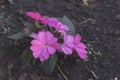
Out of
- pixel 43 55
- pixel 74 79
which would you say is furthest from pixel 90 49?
pixel 43 55

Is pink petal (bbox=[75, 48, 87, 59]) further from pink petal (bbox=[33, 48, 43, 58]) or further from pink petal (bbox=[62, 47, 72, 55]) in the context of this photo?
pink petal (bbox=[33, 48, 43, 58])

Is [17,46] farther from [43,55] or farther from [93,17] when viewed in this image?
[93,17]

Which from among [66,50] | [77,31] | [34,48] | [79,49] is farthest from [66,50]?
[77,31]

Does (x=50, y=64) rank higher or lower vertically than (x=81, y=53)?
lower

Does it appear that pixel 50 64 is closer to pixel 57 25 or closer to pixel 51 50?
pixel 51 50

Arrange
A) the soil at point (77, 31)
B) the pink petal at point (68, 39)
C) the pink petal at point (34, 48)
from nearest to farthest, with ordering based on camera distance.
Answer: the pink petal at point (34, 48)
the pink petal at point (68, 39)
the soil at point (77, 31)

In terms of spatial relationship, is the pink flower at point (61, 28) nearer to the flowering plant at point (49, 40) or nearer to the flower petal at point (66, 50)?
the flowering plant at point (49, 40)

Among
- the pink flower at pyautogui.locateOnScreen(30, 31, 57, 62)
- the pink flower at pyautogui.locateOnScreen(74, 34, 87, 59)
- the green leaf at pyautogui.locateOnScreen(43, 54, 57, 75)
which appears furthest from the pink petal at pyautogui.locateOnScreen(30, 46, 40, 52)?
the pink flower at pyautogui.locateOnScreen(74, 34, 87, 59)

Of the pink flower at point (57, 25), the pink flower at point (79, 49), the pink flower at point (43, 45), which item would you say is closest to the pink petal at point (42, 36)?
the pink flower at point (43, 45)
